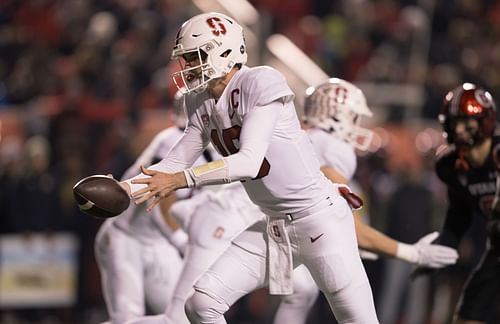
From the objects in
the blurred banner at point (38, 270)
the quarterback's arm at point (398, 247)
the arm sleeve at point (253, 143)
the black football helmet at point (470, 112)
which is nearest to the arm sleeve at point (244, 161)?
the arm sleeve at point (253, 143)

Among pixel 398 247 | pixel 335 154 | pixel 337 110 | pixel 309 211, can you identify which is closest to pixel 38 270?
pixel 337 110

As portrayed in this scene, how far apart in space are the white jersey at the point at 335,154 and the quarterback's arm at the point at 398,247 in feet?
0.14

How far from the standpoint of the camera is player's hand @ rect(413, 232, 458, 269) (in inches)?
230

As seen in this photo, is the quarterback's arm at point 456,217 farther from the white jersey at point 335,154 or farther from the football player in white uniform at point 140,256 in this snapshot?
the football player in white uniform at point 140,256

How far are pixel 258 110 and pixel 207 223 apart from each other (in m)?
1.35

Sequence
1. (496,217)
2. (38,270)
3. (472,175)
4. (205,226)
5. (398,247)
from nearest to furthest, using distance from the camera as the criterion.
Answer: (398,247) < (496,217) < (205,226) < (472,175) < (38,270)

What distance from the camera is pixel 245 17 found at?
10117 millimetres

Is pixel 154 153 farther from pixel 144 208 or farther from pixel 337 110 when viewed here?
pixel 337 110

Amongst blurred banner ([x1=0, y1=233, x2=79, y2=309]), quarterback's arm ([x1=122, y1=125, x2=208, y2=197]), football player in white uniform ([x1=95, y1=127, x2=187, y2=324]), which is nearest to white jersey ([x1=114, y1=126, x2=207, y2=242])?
football player in white uniform ([x1=95, y1=127, x2=187, y2=324])

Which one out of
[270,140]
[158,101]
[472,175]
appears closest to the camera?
[270,140]

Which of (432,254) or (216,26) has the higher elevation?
(216,26)

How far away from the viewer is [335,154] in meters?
5.85

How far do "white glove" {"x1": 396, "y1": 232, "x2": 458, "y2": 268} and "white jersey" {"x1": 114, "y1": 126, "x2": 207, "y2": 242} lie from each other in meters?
1.28

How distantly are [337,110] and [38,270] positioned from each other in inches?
167
